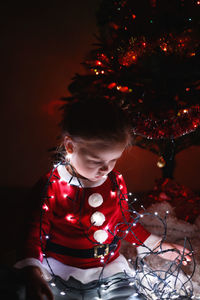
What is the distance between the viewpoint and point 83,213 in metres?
0.72

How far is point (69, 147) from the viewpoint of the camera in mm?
684

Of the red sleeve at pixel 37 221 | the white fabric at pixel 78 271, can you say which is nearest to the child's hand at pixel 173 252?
the white fabric at pixel 78 271

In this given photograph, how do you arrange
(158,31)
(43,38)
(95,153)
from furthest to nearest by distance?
1. (43,38)
2. (158,31)
3. (95,153)

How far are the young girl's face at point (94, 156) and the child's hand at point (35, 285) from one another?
0.25 metres

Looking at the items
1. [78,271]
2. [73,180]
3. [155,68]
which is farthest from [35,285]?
[155,68]

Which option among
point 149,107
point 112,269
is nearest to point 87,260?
point 112,269

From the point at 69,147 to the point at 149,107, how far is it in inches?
16.5

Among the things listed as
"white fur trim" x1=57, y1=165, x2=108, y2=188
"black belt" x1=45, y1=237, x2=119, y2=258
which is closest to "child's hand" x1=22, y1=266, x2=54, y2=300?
"black belt" x1=45, y1=237, x2=119, y2=258

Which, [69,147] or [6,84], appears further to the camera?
[6,84]

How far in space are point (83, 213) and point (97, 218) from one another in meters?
0.04

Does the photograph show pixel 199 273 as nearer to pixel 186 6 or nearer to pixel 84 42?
pixel 186 6

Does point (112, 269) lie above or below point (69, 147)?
below

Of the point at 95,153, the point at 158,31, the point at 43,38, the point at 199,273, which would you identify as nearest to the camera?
the point at 95,153

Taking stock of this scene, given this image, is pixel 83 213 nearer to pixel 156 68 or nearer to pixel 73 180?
pixel 73 180
